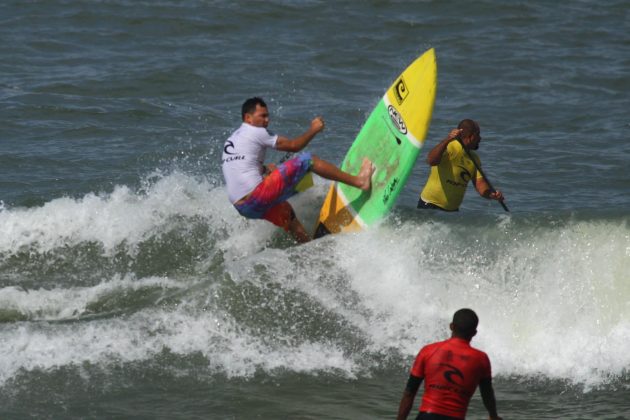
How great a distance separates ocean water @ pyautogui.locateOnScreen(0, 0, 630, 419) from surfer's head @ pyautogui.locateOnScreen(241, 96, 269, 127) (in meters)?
1.08

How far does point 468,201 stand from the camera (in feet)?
40.1

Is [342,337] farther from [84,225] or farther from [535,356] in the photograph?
[84,225]

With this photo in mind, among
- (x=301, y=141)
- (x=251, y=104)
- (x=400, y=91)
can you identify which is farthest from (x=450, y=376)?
(x=400, y=91)

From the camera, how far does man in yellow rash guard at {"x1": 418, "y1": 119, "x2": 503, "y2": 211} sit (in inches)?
353

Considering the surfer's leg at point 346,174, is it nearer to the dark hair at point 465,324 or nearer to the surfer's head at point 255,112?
Answer: the surfer's head at point 255,112

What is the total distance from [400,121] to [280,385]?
2.72 m

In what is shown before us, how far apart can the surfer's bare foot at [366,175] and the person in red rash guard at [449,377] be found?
3.57m

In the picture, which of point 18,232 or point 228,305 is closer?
point 228,305

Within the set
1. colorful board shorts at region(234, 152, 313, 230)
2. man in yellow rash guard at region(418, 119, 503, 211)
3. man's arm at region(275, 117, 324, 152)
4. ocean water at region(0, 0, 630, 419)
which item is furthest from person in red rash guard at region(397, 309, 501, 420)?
man in yellow rash guard at region(418, 119, 503, 211)

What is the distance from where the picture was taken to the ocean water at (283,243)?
772 centimetres

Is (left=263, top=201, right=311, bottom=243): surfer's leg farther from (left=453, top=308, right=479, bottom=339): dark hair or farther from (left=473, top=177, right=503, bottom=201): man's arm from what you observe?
(left=453, top=308, right=479, bottom=339): dark hair

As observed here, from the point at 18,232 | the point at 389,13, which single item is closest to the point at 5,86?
the point at 18,232

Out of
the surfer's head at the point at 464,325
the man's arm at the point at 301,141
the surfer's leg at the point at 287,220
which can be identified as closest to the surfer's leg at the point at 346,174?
the man's arm at the point at 301,141

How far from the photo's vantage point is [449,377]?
5555 millimetres
